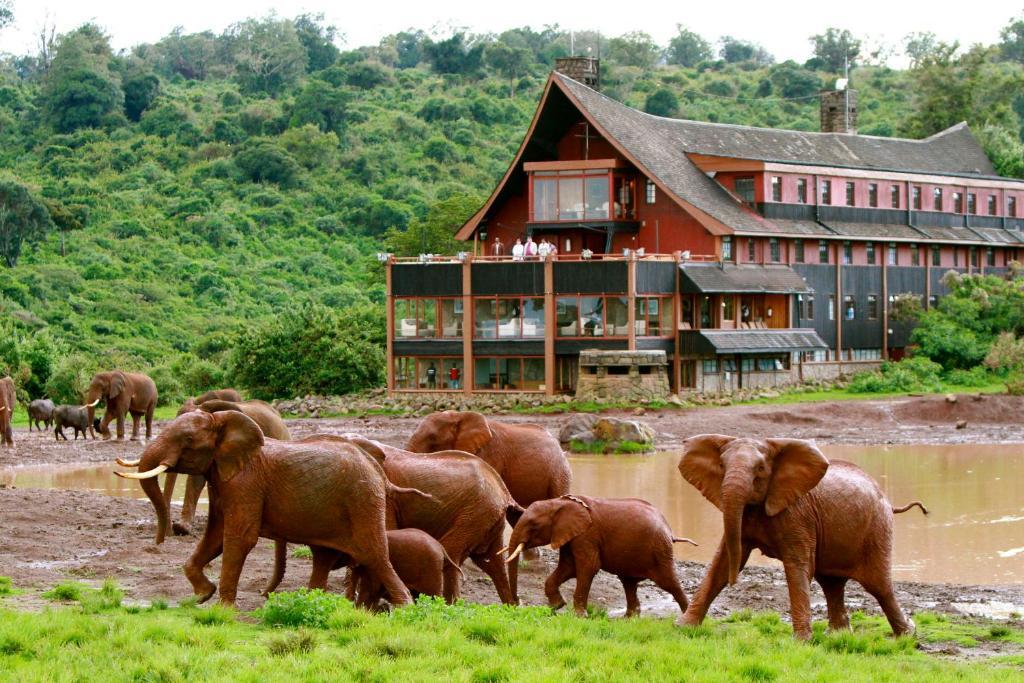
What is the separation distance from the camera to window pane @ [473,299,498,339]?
2026 inches

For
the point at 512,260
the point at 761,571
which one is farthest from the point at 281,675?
the point at 512,260

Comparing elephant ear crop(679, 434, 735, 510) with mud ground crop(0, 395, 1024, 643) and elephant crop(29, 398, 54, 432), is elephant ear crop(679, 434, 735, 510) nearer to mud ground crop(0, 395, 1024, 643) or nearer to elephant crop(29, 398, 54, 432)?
mud ground crop(0, 395, 1024, 643)

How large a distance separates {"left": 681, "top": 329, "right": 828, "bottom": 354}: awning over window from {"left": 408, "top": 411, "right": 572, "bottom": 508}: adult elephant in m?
32.3

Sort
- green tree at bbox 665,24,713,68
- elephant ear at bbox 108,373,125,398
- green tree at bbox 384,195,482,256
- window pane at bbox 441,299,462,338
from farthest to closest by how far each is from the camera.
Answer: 1. green tree at bbox 665,24,713,68
2. green tree at bbox 384,195,482,256
3. window pane at bbox 441,299,462,338
4. elephant ear at bbox 108,373,125,398

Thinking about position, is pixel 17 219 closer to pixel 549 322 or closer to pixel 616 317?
pixel 549 322

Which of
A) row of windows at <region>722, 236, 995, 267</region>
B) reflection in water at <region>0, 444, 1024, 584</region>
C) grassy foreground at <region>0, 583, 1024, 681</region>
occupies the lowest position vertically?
reflection in water at <region>0, 444, 1024, 584</region>

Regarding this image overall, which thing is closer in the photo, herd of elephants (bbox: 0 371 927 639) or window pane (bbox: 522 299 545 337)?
herd of elephants (bbox: 0 371 927 639)

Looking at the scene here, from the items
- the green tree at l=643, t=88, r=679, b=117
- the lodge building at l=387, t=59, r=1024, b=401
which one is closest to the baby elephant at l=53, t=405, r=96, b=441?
the lodge building at l=387, t=59, r=1024, b=401

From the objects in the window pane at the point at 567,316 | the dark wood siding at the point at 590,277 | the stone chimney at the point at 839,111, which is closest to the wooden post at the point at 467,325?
the window pane at the point at 567,316

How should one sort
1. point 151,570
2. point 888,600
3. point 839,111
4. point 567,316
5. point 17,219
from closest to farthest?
point 888,600 < point 151,570 < point 567,316 < point 17,219 < point 839,111

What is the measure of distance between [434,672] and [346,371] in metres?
42.1

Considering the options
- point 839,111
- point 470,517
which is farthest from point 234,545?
point 839,111

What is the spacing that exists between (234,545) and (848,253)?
163ft

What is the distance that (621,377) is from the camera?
48.9 metres
